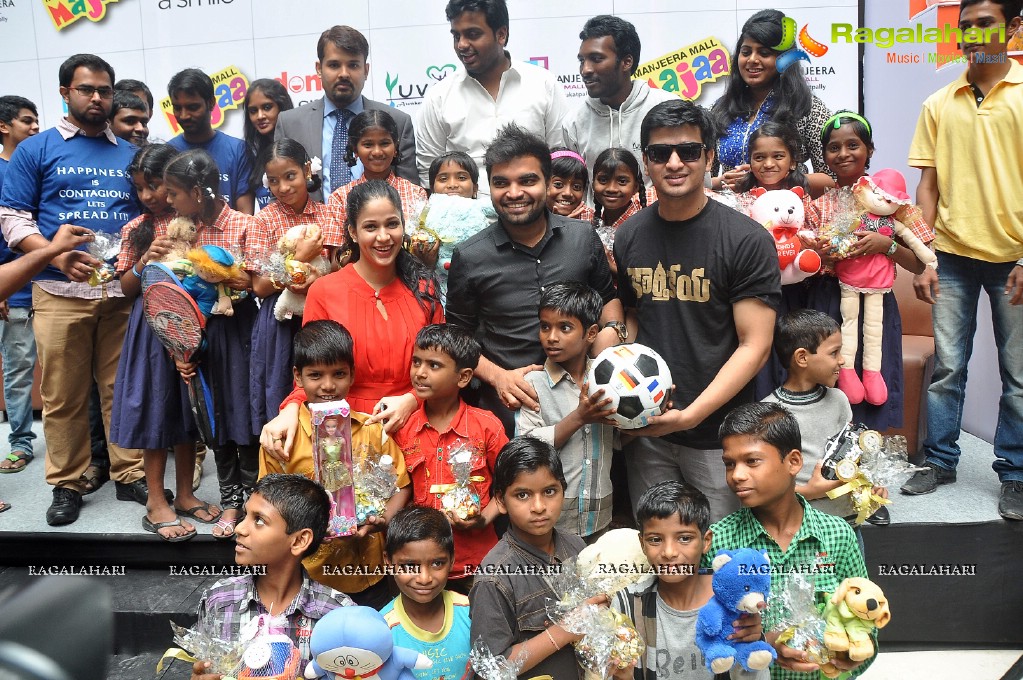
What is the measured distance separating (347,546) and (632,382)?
4.11ft

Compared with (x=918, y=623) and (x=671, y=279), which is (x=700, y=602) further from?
(x=918, y=623)

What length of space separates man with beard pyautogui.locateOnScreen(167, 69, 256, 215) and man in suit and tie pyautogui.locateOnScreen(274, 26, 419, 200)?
0.27 meters

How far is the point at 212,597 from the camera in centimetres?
→ 267

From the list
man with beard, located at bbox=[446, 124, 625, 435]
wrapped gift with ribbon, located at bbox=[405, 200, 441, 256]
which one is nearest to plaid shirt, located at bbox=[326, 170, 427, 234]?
wrapped gift with ribbon, located at bbox=[405, 200, 441, 256]

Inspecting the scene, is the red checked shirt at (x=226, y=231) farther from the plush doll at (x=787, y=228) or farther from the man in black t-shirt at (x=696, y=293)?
the plush doll at (x=787, y=228)

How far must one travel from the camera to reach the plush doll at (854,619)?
7.79 feet

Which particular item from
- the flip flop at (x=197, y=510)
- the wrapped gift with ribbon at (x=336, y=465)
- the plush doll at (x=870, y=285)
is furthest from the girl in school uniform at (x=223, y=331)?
the plush doll at (x=870, y=285)

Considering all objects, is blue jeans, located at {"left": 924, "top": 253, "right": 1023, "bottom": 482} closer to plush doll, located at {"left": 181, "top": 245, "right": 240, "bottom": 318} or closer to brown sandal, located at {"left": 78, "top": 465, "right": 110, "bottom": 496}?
plush doll, located at {"left": 181, "top": 245, "right": 240, "bottom": 318}

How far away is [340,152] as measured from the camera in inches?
185

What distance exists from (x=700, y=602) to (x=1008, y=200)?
2.79 meters

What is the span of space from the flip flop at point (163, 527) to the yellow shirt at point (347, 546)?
111 cm

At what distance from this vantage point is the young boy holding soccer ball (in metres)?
3.05

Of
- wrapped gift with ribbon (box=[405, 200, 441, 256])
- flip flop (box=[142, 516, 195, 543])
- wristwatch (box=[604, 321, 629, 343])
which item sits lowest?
flip flop (box=[142, 516, 195, 543])

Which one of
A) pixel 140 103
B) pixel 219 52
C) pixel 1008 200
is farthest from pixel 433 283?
pixel 219 52
